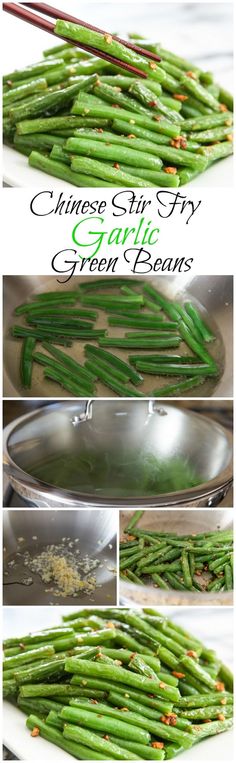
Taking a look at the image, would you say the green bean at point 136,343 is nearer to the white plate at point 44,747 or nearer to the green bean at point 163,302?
the green bean at point 163,302

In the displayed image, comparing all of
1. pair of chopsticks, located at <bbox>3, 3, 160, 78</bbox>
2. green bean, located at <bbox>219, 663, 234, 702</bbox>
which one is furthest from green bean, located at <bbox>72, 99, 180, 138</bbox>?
green bean, located at <bbox>219, 663, 234, 702</bbox>

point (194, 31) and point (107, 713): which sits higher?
point (194, 31)

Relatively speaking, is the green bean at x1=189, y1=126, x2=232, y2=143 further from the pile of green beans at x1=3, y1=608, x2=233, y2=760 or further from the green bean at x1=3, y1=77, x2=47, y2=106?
the pile of green beans at x1=3, y1=608, x2=233, y2=760

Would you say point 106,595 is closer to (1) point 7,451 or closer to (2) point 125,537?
(2) point 125,537

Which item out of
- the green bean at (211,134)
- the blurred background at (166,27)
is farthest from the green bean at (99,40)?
the green bean at (211,134)

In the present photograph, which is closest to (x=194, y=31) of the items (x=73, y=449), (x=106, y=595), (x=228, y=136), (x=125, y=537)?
(x=228, y=136)

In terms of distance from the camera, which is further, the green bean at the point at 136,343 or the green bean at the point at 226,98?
the green bean at the point at 226,98
